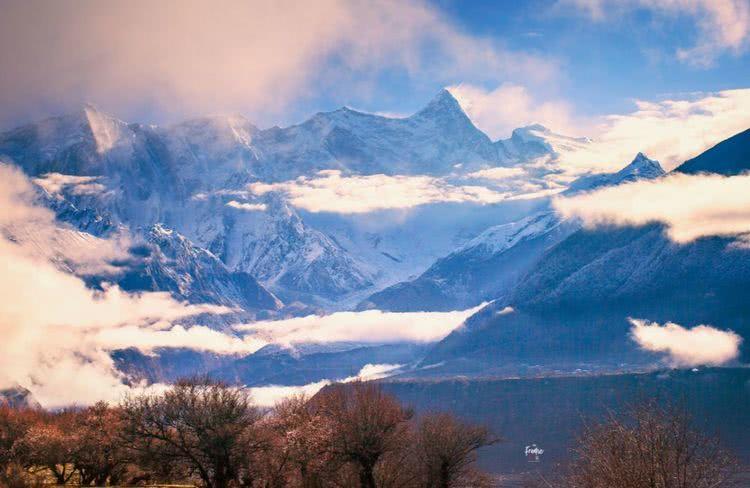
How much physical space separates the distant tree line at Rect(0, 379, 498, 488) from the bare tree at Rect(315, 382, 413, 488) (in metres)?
0.12

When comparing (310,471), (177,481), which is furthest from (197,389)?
(310,471)

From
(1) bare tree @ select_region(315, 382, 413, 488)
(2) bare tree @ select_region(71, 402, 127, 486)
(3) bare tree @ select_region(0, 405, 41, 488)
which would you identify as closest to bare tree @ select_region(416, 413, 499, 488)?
(1) bare tree @ select_region(315, 382, 413, 488)

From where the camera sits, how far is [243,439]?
11631 centimetres

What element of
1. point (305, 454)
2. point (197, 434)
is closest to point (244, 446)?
point (197, 434)

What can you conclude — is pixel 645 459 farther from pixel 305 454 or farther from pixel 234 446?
pixel 234 446

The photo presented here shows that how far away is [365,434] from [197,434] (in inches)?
756

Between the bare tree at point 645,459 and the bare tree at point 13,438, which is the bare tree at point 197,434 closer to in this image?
the bare tree at point 13,438

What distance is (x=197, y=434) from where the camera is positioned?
115 m

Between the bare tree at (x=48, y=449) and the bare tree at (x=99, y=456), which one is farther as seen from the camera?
the bare tree at (x=48, y=449)

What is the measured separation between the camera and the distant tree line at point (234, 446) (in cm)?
11575

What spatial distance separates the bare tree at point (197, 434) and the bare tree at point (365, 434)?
9074mm

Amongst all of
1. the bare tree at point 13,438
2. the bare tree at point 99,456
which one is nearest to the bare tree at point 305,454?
the bare tree at point 99,456

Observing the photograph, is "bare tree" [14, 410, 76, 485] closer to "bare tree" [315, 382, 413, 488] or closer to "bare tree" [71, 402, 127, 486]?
"bare tree" [71, 402, 127, 486]

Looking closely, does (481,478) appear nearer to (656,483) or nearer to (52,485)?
(52,485)
